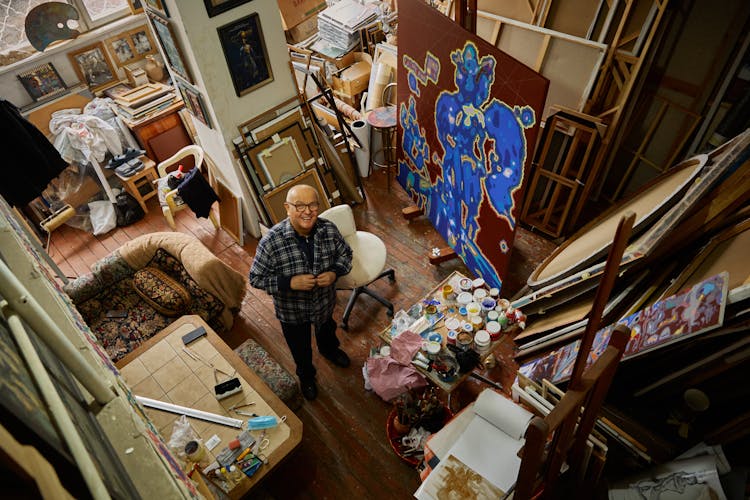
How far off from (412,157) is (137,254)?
8.41 ft

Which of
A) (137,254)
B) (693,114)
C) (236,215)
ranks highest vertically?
(693,114)

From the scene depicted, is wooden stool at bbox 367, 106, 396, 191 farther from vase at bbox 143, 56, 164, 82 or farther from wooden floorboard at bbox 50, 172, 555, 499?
vase at bbox 143, 56, 164, 82

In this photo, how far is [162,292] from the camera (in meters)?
3.56

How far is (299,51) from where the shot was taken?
5809 mm

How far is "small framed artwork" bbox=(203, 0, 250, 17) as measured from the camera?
335 centimetres

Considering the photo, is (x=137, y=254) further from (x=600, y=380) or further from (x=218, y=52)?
(x=600, y=380)

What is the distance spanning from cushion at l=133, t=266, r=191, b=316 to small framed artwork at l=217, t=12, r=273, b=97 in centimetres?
165

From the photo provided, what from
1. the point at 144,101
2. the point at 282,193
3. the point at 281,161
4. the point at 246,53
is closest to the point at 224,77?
the point at 246,53

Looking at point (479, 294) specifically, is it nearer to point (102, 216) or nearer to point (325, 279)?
point (325, 279)

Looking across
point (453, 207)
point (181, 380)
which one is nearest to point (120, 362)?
point (181, 380)

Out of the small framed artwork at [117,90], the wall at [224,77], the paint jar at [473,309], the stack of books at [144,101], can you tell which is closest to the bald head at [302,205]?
the paint jar at [473,309]

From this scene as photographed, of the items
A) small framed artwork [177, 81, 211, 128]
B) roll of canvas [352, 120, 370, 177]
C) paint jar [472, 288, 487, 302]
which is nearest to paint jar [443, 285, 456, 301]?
paint jar [472, 288, 487, 302]

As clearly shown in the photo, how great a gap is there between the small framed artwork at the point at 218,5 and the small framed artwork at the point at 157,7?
0.30 metres

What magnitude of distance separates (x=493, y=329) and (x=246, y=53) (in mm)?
2879
